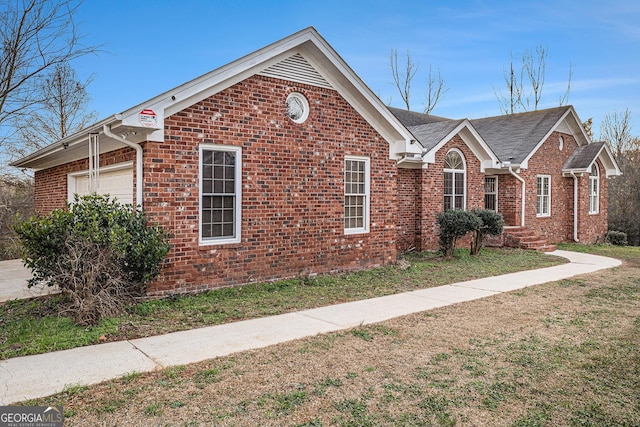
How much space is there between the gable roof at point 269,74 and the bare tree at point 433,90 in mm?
25736

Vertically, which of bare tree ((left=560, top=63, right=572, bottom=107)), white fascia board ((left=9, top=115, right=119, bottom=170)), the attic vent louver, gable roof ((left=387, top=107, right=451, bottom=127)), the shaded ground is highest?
bare tree ((left=560, top=63, right=572, bottom=107))

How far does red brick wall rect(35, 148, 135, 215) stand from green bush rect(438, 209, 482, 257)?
898cm

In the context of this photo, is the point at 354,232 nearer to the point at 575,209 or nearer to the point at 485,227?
the point at 485,227

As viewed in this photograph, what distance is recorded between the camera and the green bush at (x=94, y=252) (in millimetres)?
6395

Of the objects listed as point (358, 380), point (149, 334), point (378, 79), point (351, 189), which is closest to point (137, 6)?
point (351, 189)

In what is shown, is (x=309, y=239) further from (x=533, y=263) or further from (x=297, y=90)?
(x=533, y=263)

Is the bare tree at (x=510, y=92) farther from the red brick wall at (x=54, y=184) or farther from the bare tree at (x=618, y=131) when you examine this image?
the red brick wall at (x=54, y=184)

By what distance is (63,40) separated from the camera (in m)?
10.0

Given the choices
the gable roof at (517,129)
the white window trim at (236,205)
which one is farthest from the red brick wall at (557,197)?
the white window trim at (236,205)

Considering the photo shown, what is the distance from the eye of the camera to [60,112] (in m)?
20.7

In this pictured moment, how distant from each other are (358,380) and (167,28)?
14.9 m

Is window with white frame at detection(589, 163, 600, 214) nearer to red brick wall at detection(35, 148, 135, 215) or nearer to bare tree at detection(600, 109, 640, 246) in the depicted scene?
bare tree at detection(600, 109, 640, 246)

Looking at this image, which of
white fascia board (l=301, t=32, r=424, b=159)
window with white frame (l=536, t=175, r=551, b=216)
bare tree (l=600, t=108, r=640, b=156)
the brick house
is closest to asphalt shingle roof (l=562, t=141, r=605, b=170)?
window with white frame (l=536, t=175, r=551, b=216)

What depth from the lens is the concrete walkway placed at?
174 inches
